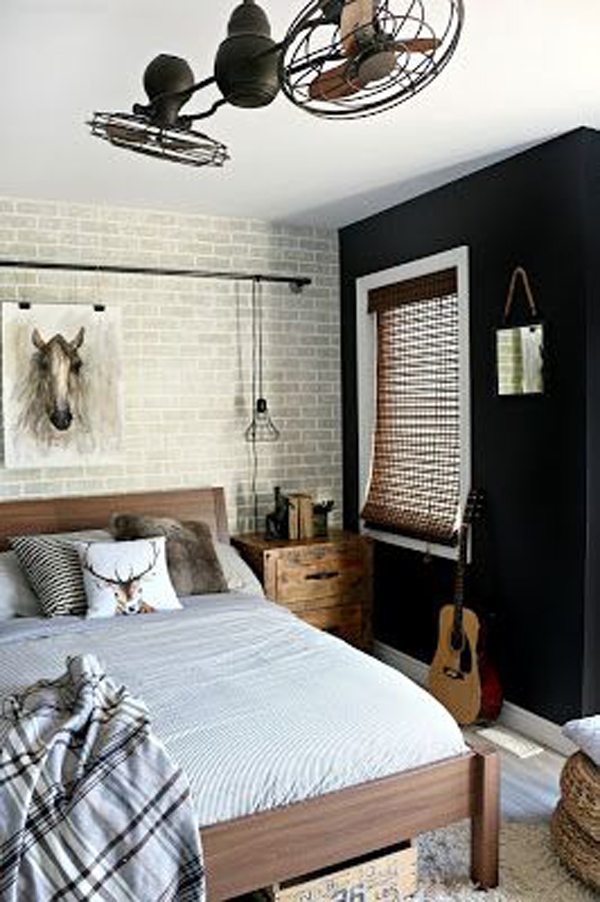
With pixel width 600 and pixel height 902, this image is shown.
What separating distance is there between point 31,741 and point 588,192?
2764 millimetres

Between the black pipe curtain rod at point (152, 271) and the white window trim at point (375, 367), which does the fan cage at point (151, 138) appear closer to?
the white window trim at point (375, 367)

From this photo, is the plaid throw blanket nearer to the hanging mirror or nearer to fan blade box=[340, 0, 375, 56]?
fan blade box=[340, 0, 375, 56]

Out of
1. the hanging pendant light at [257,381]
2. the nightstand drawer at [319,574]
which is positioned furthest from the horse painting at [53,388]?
the nightstand drawer at [319,574]

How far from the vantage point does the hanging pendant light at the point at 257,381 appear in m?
4.48

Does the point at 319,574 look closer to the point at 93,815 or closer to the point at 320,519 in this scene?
the point at 320,519

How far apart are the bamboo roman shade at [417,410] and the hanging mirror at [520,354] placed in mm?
395

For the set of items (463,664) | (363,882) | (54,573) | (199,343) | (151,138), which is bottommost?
(363,882)

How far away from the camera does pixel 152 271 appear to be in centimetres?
417

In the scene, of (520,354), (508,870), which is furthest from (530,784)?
(520,354)

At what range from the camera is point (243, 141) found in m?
3.09

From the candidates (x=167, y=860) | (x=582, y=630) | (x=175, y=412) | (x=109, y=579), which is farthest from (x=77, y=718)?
(x=175, y=412)

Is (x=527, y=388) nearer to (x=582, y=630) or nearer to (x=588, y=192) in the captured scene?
(x=588, y=192)

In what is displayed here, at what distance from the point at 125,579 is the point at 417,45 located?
2.35 m

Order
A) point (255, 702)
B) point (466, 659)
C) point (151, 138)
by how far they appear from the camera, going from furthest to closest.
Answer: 1. point (466, 659)
2. point (255, 702)
3. point (151, 138)
